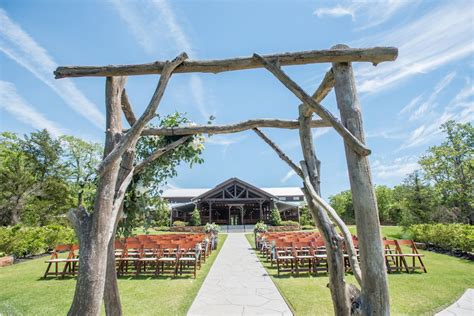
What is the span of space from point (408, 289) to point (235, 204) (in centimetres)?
2967

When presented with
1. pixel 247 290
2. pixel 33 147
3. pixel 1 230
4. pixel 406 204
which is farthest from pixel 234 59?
pixel 33 147

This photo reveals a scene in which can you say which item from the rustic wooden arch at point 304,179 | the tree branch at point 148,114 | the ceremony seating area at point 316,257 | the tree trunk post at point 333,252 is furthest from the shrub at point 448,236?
the tree branch at point 148,114

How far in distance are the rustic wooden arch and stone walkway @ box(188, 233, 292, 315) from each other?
259 centimetres

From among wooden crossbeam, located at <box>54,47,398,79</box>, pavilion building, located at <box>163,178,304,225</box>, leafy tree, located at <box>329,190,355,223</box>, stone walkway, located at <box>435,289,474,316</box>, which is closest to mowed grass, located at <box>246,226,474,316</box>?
stone walkway, located at <box>435,289,474,316</box>

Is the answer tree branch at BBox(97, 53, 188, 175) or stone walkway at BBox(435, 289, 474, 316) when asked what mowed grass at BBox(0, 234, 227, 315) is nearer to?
tree branch at BBox(97, 53, 188, 175)

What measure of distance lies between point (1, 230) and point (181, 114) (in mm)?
13412

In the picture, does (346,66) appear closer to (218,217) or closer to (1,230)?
(1,230)

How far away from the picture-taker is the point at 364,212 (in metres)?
2.78

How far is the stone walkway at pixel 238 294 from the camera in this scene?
5.61m

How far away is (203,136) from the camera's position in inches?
199

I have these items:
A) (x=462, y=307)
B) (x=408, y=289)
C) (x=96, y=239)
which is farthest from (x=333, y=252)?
(x=408, y=289)

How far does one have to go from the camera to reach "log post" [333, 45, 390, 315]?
104 inches

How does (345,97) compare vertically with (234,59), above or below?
below

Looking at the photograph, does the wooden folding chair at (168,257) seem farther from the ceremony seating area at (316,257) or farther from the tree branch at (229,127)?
the tree branch at (229,127)
